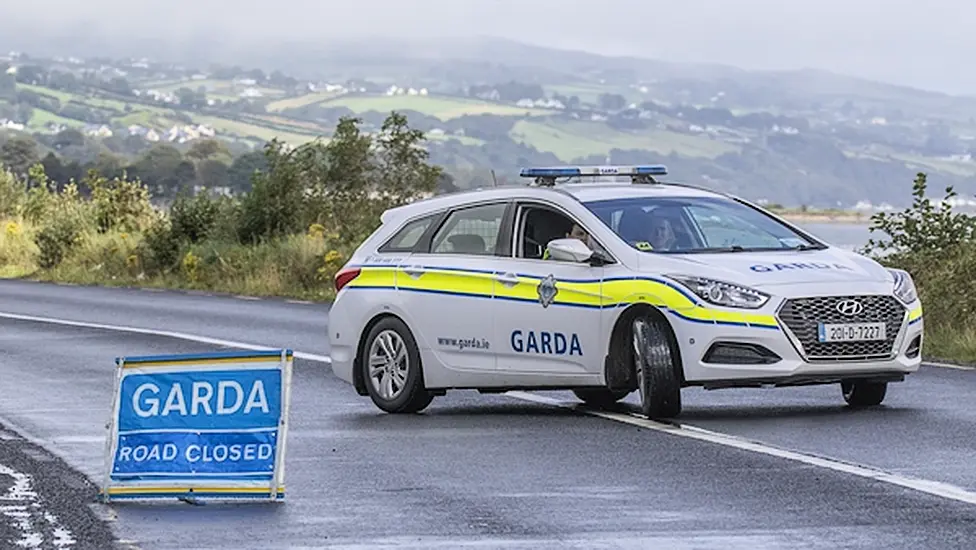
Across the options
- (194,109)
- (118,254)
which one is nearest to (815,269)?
(118,254)

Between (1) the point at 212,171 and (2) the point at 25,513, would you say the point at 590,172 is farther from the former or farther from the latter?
(1) the point at 212,171

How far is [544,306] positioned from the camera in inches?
592

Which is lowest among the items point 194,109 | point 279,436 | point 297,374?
point 194,109

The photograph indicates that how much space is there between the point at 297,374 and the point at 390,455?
20.7 ft

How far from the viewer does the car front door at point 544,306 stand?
14766mm

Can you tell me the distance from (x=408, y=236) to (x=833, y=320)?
11.3 ft

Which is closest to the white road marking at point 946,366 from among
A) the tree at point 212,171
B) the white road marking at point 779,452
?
the white road marking at point 779,452

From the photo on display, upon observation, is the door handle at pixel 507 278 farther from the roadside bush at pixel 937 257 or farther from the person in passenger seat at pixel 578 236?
the roadside bush at pixel 937 257

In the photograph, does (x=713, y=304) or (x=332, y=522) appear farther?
(x=713, y=304)

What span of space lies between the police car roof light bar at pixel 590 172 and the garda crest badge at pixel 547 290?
1037mm

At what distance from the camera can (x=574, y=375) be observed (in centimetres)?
1485

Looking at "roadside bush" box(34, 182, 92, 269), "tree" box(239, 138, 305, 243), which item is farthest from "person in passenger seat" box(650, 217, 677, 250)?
A: "roadside bush" box(34, 182, 92, 269)

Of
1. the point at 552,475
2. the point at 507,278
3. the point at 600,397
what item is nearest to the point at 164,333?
the point at 600,397

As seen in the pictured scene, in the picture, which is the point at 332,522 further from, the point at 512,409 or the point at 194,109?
the point at 194,109
